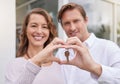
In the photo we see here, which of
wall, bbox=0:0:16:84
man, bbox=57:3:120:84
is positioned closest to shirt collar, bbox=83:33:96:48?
man, bbox=57:3:120:84

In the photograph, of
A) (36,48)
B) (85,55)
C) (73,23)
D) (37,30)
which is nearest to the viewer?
(85,55)

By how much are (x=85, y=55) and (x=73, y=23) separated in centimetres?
44

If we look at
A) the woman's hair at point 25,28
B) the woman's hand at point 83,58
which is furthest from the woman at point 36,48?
the woman's hand at point 83,58

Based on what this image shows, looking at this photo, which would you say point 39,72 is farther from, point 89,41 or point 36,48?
point 89,41

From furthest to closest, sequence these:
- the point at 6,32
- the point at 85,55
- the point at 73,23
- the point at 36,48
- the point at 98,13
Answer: the point at 98,13
the point at 6,32
the point at 36,48
the point at 73,23
the point at 85,55

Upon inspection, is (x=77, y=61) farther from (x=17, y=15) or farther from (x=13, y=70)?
(x=17, y=15)

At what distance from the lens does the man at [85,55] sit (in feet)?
4.99

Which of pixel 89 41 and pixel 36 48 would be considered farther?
pixel 36 48

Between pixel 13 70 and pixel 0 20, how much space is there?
1478mm

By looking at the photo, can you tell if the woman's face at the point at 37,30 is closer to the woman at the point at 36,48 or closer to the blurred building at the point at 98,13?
the woman at the point at 36,48

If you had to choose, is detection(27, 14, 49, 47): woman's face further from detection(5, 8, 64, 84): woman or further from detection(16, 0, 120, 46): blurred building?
detection(16, 0, 120, 46): blurred building

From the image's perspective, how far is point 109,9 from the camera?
594 cm

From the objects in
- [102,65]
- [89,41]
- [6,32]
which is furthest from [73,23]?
[6,32]

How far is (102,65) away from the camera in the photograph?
156 cm
